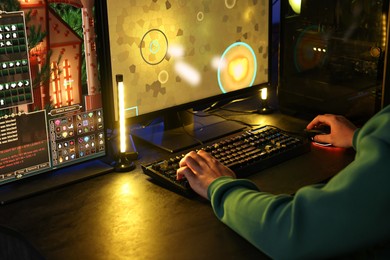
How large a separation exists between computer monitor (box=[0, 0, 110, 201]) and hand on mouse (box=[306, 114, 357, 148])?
655mm

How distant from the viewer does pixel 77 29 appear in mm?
1364

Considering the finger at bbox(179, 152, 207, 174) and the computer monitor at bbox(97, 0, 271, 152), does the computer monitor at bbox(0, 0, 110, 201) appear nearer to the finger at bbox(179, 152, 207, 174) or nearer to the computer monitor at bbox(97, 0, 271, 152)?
the computer monitor at bbox(97, 0, 271, 152)

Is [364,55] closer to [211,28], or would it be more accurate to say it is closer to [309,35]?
[309,35]

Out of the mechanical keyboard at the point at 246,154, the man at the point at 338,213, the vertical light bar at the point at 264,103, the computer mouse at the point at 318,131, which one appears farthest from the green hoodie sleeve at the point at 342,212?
the vertical light bar at the point at 264,103

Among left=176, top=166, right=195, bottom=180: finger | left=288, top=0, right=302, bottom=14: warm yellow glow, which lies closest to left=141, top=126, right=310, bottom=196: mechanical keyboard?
left=176, top=166, right=195, bottom=180: finger

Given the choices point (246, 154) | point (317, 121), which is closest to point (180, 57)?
point (246, 154)

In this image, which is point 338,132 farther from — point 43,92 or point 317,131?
point 43,92

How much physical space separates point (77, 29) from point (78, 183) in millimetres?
385

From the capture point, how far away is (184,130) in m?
1.75

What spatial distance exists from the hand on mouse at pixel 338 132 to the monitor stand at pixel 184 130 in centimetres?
27

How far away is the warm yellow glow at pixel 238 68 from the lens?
1790 mm

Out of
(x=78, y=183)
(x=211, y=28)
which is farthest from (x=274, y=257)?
(x=211, y=28)

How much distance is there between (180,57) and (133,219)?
60 centimetres

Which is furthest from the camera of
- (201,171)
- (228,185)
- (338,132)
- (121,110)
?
(338,132)
